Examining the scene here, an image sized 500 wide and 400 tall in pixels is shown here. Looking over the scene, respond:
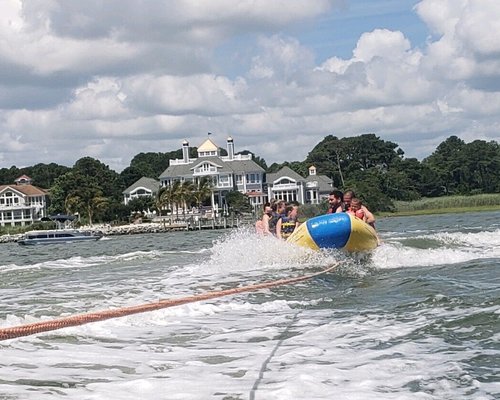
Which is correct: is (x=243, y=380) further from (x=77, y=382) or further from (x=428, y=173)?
(x=428, y=173)

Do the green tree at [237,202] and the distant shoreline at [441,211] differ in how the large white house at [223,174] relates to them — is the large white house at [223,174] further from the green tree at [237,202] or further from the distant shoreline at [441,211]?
the distant shoreline at [441,211]

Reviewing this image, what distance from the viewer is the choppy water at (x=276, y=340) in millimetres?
5621

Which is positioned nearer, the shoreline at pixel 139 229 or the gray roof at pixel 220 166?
the shoreline at pixel 139 229

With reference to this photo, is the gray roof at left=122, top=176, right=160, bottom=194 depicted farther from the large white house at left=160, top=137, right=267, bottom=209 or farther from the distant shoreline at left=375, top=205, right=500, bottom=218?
the distant shoreline at left=375, top=205, right=500, bottom=218

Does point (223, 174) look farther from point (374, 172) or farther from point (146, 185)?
point (374, 172)

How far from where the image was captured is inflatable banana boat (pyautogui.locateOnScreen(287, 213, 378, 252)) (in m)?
14.7

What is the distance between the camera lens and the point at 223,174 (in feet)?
283

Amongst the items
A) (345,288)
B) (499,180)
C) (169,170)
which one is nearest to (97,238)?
(169,170)

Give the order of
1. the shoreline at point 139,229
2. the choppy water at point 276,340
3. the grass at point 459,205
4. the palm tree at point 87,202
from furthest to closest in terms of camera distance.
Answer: the palm tree at point 87,202 < the grass at point 459,205 < the shoreline at point 139,229 < the choppy water at point 276,340

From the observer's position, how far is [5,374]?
5.93 m

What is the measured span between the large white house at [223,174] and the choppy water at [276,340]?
2784 inches

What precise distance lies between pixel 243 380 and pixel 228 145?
87167 millimetres

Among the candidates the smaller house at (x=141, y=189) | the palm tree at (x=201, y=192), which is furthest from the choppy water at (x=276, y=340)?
the smaller house at (x=141, y=189)

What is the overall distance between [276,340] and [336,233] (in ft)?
23.9
